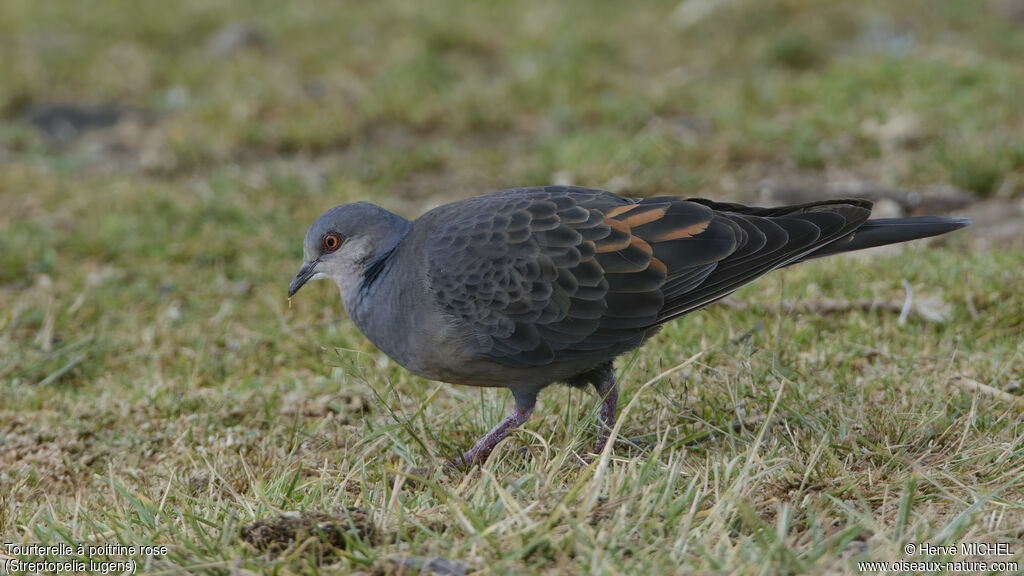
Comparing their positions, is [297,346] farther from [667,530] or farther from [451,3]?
[451,3]

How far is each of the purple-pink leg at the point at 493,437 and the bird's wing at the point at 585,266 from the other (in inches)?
11.2

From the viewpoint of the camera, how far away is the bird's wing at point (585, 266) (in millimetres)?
3717

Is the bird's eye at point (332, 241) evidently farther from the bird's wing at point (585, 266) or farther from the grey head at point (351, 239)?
the bird's wing at point (585, 266)

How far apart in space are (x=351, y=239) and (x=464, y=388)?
96 centimetres

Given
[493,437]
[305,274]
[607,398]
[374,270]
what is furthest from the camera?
[305,274]

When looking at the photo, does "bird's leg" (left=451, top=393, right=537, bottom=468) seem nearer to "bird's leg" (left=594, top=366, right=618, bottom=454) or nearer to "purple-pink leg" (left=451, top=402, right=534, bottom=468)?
"purple-pink leg" (left=451, top=402, right=534, bottom=468)

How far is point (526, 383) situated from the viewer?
12.6 feet

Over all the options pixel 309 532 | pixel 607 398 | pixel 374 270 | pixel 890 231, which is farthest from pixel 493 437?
pixel 890 231

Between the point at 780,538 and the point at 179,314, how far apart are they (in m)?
3.89

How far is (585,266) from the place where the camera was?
3.76 metres

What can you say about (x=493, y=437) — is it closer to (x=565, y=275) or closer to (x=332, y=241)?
(x=565, y=275)

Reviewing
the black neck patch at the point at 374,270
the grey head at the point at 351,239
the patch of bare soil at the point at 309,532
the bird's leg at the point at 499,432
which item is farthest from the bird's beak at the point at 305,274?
the patch of bare soil at the point at 309,532

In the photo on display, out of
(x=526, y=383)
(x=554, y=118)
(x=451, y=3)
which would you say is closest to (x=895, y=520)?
(x=526, y=383)

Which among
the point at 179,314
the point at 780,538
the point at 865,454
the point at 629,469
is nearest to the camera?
the point at 780,538
